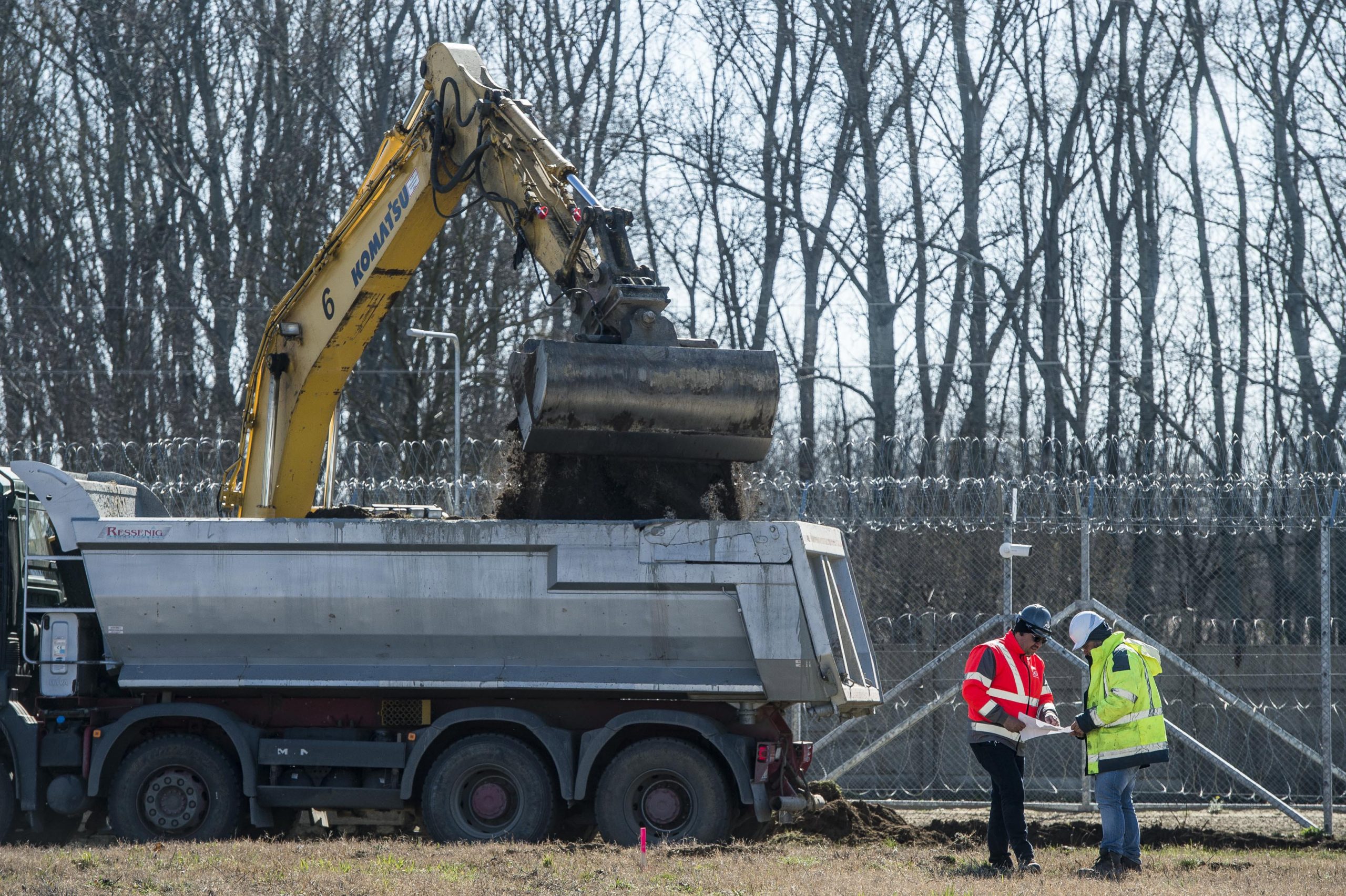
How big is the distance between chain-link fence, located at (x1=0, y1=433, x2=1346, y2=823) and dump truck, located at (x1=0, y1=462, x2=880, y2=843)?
4.45 feet

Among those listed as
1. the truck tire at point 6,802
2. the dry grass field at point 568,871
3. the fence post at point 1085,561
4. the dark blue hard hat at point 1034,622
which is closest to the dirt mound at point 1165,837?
the fence post at point 1085,561

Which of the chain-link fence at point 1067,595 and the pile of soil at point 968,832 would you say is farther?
the chain-link fence at point 1067,595

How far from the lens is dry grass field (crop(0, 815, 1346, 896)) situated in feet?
24.0

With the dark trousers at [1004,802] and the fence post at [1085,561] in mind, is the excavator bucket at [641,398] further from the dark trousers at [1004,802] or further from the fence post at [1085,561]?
the fence post at [1085,561]

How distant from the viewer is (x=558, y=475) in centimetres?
955

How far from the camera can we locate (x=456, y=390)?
21297 millimetres

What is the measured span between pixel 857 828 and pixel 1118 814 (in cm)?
201

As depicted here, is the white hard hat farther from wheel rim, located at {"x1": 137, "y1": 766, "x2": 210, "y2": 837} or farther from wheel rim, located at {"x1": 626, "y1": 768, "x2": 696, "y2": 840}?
wheel rim, located at {"x1": 137, "y1": 766, "x2": 210, "y2": 837}

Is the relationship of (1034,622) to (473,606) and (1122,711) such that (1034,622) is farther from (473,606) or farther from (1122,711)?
(473,606)

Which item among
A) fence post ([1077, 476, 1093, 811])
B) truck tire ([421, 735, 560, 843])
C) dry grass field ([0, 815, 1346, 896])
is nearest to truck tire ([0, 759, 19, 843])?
dry grass field ([0, 815, 1346, 896])

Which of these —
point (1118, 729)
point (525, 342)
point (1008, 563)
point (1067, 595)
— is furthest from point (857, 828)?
point (1067, 595)

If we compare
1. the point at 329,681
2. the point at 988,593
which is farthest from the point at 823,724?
the point at 329,681

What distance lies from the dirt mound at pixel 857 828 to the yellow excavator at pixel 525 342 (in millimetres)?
2685

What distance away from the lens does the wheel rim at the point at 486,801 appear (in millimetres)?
9258
